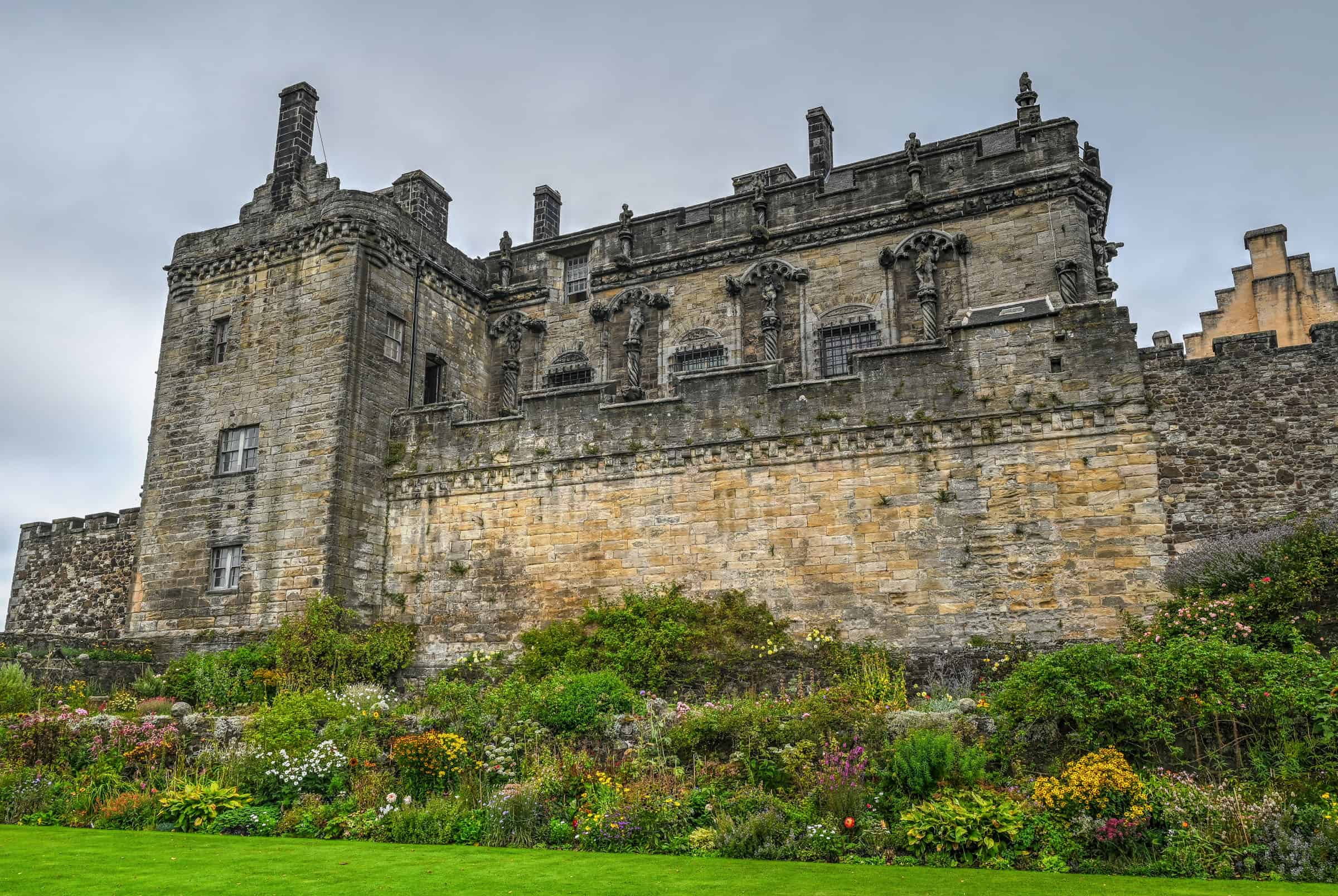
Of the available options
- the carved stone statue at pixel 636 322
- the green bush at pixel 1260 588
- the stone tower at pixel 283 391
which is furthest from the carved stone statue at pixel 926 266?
the stone tower at pixel 283 391

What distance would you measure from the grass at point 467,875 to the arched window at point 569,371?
16.2 m

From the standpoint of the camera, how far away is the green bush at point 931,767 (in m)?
12.1

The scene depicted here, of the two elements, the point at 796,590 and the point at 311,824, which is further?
the point at 796,590

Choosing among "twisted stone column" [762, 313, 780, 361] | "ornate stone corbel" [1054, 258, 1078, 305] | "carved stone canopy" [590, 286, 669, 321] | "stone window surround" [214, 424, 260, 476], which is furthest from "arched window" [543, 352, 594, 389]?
"ornate stone corbel" [1054, 258, 1078, 305]

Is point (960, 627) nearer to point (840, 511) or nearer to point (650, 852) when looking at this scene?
point (840, 511)

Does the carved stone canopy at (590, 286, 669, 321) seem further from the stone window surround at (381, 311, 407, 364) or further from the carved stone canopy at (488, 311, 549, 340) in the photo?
the stone window surround at (381, 311, 407, 364)

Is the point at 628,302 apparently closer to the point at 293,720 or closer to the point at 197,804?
the point at 293,720

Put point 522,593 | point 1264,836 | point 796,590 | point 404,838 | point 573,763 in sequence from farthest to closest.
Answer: point 522,593 → point 796,590 → point 573,763 → point 404,838 → point 1264,836

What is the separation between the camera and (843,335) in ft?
79.6

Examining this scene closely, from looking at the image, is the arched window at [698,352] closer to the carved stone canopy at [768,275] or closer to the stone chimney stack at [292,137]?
the carved stone canopy at [768,275]

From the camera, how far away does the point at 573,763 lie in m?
13.9

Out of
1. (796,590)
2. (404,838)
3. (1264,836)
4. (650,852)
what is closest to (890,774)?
(650,852)

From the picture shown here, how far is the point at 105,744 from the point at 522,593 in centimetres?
807

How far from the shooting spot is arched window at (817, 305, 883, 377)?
23875mm
